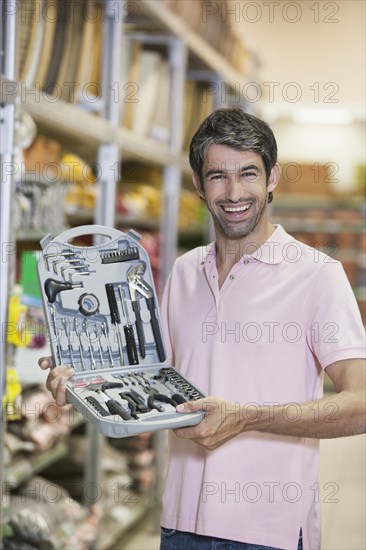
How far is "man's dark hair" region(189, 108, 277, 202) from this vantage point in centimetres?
178

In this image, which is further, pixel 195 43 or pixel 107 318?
pixel 195 43

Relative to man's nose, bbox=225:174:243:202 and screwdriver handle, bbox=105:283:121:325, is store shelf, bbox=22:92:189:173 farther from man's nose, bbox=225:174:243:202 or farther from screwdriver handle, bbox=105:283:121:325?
man's nose, bbox=225:174:243:202

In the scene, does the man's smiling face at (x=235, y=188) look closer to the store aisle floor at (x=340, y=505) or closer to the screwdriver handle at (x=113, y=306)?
the screwdriver handle at (x=113, y=306)

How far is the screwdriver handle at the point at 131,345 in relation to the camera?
2.00m

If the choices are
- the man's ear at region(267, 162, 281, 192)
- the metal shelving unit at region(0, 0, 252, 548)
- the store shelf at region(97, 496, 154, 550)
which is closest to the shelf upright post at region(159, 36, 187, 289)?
the metal shelving unit at region(0, 0, 252, 548)

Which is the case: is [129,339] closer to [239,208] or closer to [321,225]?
[239,208]

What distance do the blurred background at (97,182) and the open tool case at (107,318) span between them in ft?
1.78

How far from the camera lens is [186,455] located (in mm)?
1904

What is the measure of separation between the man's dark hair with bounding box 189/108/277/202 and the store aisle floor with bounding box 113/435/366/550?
1.06m

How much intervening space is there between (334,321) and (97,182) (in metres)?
2.05

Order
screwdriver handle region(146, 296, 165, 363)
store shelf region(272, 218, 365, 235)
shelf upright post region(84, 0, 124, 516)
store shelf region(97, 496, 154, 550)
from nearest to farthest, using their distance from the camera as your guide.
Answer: screwdriver handle region(146, 296, 165, 363)
shelf upright post region(84, 0, 124, 516)
store shelf region(97, 496, 154, 550)
store shelf region(272, 218, 365, 235)

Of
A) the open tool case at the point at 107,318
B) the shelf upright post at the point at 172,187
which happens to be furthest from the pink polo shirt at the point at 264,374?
the shelf upright post at the point at 172,187

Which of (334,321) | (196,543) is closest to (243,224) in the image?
(334,321)

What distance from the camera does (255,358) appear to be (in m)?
1.82
